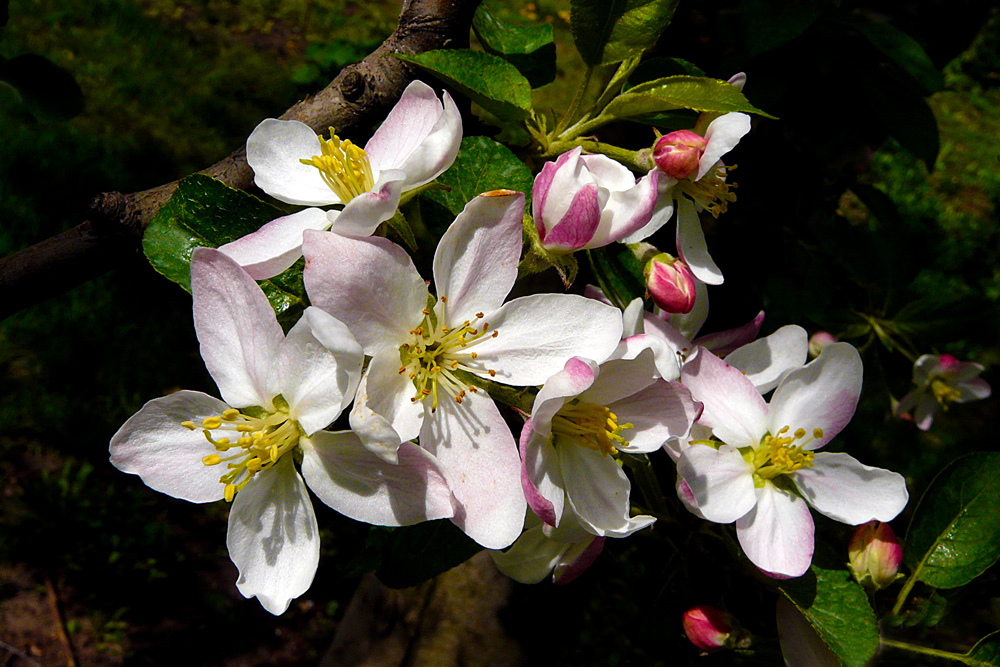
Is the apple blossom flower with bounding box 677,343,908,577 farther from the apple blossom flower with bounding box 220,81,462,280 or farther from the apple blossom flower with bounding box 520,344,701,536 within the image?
the apple blossom flower with bounding box 220,81,462,280

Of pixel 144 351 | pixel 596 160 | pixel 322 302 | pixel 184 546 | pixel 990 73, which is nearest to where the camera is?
pixel 322 302

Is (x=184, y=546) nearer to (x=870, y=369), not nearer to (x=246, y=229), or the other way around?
(x=246, y=229)

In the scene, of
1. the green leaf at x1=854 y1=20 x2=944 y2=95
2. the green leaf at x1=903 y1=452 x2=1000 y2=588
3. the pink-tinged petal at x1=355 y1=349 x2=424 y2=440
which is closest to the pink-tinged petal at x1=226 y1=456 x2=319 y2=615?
the pink-tinged petal at x1=355 y1=349 x2=424 y2=440

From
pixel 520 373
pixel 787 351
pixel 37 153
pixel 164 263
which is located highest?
pixel 164 263

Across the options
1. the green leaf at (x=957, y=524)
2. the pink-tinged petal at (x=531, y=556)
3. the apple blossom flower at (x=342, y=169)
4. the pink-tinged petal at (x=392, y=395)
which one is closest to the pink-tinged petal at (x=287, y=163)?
the apple blossom flower at (x=342, y=169)

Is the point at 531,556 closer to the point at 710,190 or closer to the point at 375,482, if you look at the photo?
the point at 375,482

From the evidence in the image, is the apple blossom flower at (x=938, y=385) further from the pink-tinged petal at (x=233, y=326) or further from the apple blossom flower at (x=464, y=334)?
Result: the pink-tinged petal at (x=233, y=326)

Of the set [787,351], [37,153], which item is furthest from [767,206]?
[37,153]
